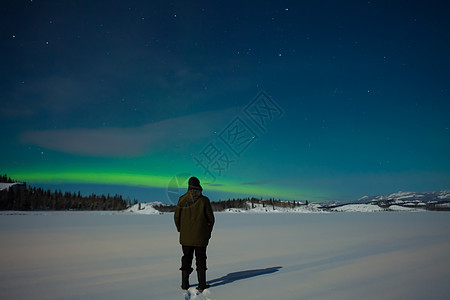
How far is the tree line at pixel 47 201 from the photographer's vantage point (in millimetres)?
89000

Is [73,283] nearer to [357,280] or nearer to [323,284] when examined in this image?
[323,284]

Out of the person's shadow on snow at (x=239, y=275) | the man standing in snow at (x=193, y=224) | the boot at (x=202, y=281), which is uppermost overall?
the man standing in snow at (x=193, y=224)

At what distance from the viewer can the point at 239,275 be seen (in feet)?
23.1

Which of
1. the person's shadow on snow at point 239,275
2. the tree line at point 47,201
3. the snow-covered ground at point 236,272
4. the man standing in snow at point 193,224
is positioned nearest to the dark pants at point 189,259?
the man standing in snow at point 193,224

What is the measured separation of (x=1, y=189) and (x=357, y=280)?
113822 millimetres

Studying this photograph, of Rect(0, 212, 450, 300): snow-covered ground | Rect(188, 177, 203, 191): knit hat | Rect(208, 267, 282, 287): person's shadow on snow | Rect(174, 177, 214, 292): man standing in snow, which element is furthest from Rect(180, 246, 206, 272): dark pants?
Rect(188, 177, 203, 191): knit hat

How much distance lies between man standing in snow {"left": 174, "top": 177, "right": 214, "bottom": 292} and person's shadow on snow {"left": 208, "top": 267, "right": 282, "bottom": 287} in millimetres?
527

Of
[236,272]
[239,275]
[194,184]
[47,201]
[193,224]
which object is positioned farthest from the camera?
[47,201]

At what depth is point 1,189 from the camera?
96375 millimetres

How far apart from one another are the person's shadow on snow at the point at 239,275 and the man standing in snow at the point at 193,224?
53 cm

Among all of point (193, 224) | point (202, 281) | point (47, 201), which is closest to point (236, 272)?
point (202, 281)

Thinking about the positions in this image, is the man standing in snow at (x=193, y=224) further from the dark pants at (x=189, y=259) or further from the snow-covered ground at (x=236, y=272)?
the snow-covered ground at (x=236, y=272)

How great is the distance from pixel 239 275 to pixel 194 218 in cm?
192

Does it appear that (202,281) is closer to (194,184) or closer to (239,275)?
(239,275)
